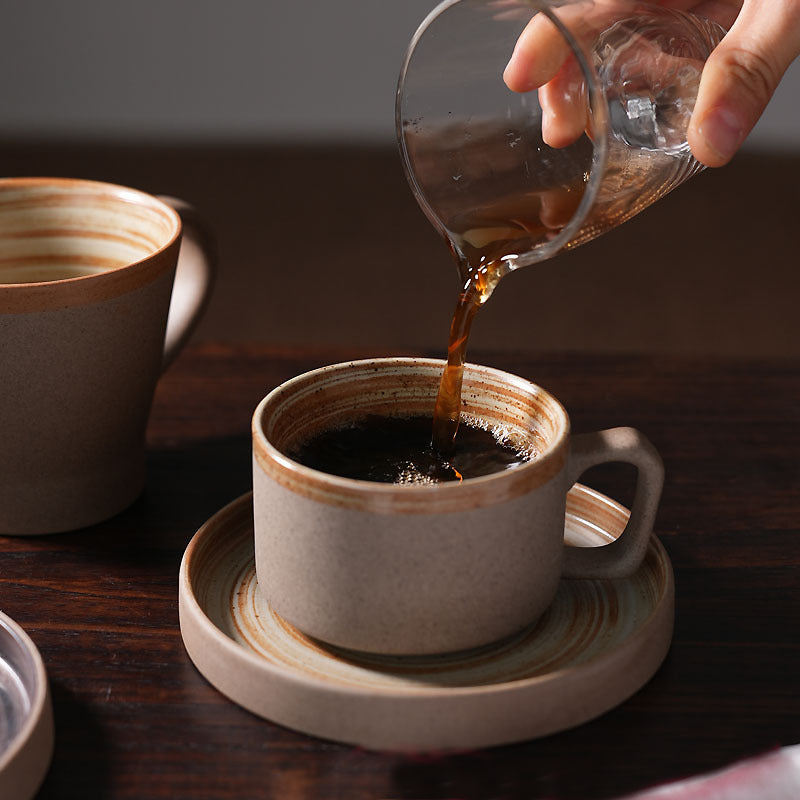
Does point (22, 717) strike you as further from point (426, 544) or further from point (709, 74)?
point (709, 74)

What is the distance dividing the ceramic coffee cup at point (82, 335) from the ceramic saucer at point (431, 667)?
0.36ft

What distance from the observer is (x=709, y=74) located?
701mm

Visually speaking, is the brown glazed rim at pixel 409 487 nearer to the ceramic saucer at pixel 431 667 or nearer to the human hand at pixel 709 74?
the ceramic saucer at pixel 431 667

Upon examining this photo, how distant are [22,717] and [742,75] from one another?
0.54 metres

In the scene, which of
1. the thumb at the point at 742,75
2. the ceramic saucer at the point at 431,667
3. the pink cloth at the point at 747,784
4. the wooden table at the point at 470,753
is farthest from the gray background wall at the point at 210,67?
the pink cloth at the point at 747,784

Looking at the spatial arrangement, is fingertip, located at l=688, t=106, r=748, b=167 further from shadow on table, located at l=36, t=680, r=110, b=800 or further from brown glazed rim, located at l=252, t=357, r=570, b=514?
shadow on table, located at l=36, t=680, r=110, b=800

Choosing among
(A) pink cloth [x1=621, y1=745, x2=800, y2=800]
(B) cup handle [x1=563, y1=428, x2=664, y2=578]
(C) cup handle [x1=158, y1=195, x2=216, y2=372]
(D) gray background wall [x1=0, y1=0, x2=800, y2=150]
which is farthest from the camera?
(D) gray background wall [x1=0, y1=0, x2=800, y2=150]

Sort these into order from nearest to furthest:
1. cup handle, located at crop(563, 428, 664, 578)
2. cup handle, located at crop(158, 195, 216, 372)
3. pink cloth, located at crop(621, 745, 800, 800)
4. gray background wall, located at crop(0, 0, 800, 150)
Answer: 1. pink cloth, located at crop(621, 745, 800, 800)
2. cup handle, located at crop(563, 428, 664, 578)
3. cup handle, located at crop(158, 195, 216, 372)
4. gray background wall, located at crop(0, 0, 800, 150)

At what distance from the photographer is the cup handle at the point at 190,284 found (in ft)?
2.84

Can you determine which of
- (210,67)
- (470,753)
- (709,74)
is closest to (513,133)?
(709,74)

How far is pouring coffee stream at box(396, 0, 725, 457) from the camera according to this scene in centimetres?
69

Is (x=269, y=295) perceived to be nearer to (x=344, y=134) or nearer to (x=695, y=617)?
(x=344, y=134)

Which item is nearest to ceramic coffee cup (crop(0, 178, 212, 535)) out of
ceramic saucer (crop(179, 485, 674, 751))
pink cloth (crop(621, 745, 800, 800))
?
ceramic saucer (crop(179, 485, 674, 751))

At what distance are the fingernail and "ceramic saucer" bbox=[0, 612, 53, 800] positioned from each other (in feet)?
1.54
